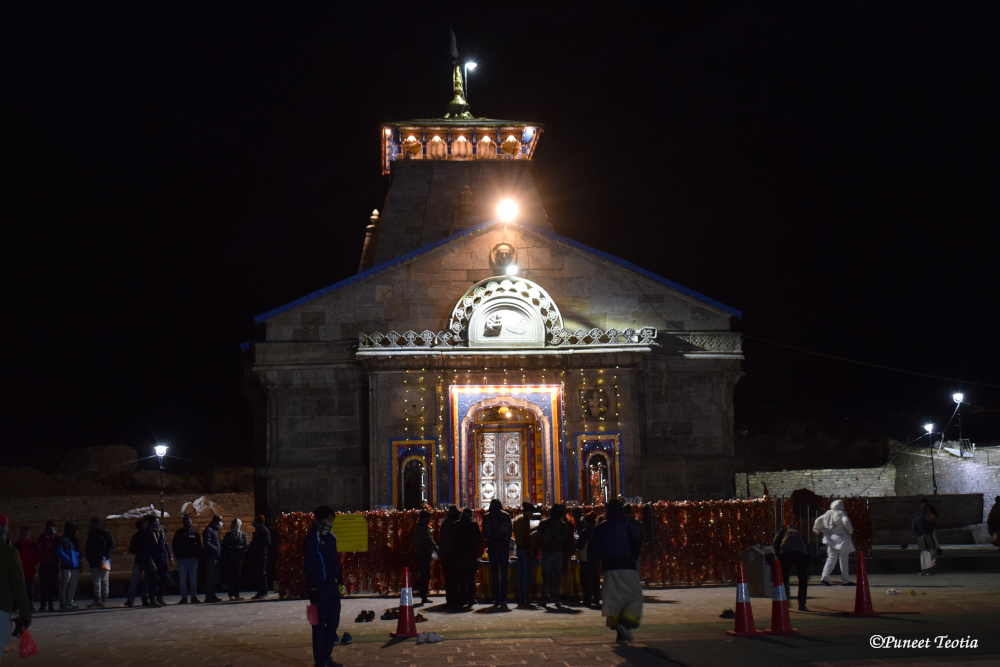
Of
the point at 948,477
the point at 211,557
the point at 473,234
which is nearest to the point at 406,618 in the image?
the point at 211,557

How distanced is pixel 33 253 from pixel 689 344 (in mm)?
63622

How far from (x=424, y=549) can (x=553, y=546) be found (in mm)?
2425

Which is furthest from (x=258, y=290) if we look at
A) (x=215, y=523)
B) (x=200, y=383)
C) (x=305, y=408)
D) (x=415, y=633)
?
(x=415, y=633)

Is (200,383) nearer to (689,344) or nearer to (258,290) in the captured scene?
(258,290)

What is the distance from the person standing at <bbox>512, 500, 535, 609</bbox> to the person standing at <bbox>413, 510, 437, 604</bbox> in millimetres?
1541

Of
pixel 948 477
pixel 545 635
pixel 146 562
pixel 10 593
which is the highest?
pixel 948 477

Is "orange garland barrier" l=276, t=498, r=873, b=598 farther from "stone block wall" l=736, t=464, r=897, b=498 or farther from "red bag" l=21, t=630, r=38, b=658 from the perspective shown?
"stone block wall" l=736, t=464, r=897, b=498

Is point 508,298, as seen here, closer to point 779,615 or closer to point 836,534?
point 836,534

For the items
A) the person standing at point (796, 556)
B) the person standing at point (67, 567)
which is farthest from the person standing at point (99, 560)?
the person standing at point (796, 556)

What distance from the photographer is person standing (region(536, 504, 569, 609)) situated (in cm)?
1583

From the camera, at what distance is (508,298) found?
25.2 metres

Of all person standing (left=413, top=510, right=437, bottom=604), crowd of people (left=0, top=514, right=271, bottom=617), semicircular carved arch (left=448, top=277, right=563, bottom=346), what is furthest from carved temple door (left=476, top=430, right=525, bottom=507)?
person standing (left=413, top=510, right=437, bottom=604)

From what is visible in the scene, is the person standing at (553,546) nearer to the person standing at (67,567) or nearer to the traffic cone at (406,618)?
the traffic cone at (406,618)

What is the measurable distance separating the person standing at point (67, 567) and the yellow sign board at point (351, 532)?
18.1 feet
